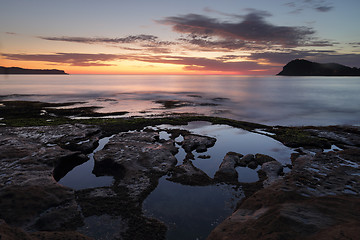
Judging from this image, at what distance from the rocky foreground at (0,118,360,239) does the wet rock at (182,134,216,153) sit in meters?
0.17

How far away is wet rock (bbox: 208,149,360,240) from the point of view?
27.3 feet

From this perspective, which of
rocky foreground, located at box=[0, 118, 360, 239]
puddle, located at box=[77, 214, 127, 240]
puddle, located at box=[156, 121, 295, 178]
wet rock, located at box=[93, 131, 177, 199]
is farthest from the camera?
puddle, located at box=[156, 121, 295, 178]

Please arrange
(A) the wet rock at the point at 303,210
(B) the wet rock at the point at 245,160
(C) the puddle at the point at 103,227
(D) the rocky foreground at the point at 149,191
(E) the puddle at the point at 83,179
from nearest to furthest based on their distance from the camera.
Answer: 1. (A) the wet rock at the point at 303,210
2. (D) the rocky foreground at the point at 149,191
3. (C) the puddle at the point at 103,227
4. (E) the puddle at the point at 83,179
5. (B) the wet rock at the point at 245,160

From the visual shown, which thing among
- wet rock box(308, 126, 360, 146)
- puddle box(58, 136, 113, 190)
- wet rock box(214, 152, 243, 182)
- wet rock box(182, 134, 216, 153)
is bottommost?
puddle box(58, 136, 113, 190)

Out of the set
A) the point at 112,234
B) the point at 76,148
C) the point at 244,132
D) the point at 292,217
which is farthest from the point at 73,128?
the point at 292,217

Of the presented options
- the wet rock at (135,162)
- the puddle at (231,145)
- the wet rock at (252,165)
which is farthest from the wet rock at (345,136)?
the wet rock at (135,162)

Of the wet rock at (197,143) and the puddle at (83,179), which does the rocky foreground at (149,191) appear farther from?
the puddle at (83,179)

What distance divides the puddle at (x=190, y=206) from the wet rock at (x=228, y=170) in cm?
126

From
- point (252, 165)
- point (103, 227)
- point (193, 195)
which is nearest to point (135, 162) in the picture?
point (193, 195)

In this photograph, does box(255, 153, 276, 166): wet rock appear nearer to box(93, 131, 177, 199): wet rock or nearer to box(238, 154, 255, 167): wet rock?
box(238, 154, 255, 167): wet rock

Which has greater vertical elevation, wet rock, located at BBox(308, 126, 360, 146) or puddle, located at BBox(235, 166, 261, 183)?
wet rock, located at BBox(308, 126, 360, 146)

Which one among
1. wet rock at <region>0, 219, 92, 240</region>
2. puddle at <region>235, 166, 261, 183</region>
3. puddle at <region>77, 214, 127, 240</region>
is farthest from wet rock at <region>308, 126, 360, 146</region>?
wet rock at <region>0, 219, 92, 240</region>

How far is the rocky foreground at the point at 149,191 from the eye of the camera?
9078 millimetres

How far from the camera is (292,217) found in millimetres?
9148
